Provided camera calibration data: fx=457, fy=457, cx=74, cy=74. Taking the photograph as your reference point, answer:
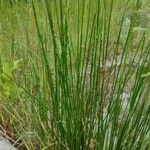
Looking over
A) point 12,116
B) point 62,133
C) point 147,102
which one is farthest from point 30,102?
point 147,102

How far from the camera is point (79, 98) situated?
185 centimetres

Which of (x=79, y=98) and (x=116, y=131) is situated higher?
(x=79, y=98)

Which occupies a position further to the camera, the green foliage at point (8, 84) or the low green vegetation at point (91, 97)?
the green foliage at point (8, 84)

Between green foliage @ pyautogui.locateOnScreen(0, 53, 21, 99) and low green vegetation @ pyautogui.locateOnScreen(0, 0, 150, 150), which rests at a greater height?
low green vegetation @ pyautogui.locateOnScreen(0, 0, 150, 150)

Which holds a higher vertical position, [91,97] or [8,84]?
[91,97]

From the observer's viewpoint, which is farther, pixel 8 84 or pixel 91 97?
pixel 8 84

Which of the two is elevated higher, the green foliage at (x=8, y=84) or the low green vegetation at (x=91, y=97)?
the low green vegetation at (x=91, y=97)

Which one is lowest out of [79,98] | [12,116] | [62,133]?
[12,116]

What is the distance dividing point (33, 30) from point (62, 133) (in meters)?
1.74

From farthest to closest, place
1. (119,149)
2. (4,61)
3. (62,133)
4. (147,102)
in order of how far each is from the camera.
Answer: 1. (4,61)
2. (62,133)
3. (119,149)
4. (147,102)

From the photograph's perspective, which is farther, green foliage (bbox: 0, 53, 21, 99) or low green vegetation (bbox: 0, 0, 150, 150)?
green foliage (bbox: 0, 53, 21, 99)

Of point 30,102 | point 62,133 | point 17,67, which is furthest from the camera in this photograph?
point 17,67

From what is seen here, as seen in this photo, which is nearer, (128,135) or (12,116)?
(128,135)

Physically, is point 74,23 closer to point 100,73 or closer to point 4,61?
point 4,61
